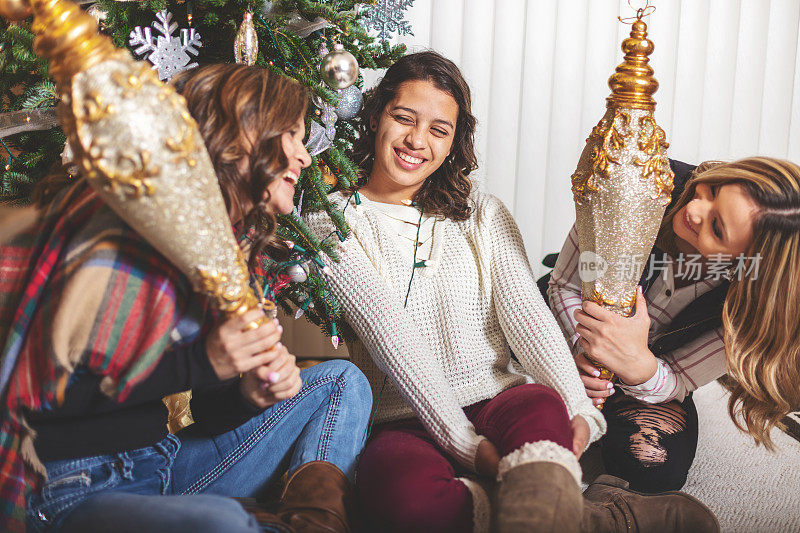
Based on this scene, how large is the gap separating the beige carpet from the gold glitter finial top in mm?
780

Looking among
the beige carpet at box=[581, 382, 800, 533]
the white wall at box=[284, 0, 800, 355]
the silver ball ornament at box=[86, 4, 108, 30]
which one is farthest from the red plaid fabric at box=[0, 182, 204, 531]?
the white wall at box=[284, 0, 800, 355]

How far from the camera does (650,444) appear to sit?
4.08 feet

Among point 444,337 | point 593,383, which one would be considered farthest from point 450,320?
point 593,383

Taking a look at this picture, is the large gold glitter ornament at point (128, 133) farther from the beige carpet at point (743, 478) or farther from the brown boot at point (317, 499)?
the beige carpet at point (743, 478)

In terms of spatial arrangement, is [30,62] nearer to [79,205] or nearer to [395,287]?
[79,205]

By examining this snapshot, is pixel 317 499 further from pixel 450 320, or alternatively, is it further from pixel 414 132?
pixel 414 132

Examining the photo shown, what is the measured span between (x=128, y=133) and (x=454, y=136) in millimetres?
841

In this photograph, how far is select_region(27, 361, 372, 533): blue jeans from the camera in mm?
717

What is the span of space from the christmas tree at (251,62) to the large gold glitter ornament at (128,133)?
1.06 feet

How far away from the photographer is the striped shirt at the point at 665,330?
1.27 m

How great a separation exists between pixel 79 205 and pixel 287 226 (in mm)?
487

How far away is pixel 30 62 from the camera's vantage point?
108cm

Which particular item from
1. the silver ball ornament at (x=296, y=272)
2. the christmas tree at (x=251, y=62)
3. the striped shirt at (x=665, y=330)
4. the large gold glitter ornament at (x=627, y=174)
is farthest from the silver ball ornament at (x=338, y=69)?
the striped shirt at (x=665, y=330)

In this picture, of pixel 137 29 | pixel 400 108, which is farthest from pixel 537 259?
pixel 137 29
